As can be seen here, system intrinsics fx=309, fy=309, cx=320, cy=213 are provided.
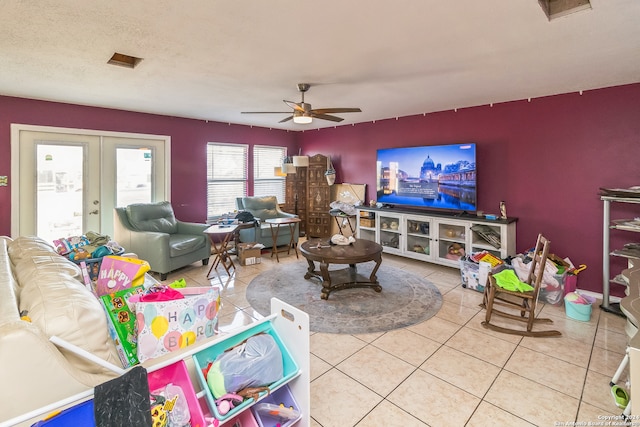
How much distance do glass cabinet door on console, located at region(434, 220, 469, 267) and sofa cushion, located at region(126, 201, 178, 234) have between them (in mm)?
3995

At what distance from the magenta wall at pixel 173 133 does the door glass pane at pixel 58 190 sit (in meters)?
0.30

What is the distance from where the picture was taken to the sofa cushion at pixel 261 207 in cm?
579

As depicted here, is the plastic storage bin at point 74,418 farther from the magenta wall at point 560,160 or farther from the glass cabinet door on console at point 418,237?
the magenta wall at point 560,160

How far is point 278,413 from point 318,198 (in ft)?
16.5

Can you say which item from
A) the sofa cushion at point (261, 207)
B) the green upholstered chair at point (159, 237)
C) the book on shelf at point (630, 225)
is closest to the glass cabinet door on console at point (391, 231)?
the sofa cushion at point (261, 207)

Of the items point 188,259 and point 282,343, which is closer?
point 282,343

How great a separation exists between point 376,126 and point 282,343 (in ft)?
15.7

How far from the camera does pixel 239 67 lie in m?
2.86

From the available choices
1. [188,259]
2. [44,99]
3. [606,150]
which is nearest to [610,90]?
[606,150]

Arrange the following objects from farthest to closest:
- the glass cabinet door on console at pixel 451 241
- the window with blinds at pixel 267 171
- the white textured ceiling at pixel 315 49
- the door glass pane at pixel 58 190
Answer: the window with blinds at pixel 267 171 < the glass cabinet door on console at pixel 451 241 < the door glass pane at pixel 58 190 < the white textured ceiling at pixel 315 49

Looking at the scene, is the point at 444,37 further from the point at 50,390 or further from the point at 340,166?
the point at 340,166

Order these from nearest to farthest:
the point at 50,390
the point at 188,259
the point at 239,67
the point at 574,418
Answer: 1. the point at 50,390
2. the point at 574,418
3. the point at 239,67
4. the point at 188,259

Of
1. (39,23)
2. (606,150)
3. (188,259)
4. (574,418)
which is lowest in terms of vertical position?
(574,418)

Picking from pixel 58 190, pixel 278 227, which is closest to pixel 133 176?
pixel 58 190
